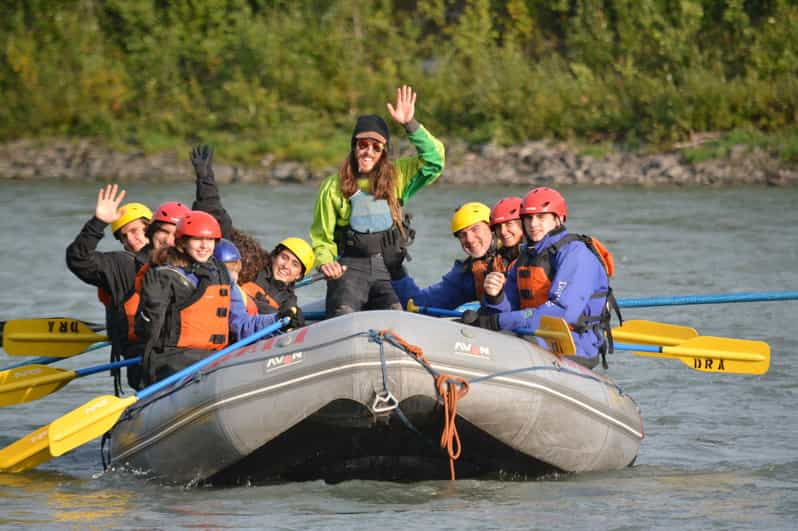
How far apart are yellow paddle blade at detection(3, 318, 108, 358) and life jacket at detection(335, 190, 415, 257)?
1.59 meters

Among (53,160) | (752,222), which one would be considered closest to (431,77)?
(53,160)

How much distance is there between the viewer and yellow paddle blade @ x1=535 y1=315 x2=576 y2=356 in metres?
6.94

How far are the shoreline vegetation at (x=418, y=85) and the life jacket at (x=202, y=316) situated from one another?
14231mm

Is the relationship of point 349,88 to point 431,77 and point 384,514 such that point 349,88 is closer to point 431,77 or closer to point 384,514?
point 431,77

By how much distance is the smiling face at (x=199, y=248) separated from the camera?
7.25 metres

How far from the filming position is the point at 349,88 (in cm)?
2417

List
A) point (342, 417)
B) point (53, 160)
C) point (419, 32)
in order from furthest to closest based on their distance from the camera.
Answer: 1. point (419, 32)
2. point (53, 160)
3. point (342, 417)

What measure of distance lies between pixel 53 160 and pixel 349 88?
4360 mm

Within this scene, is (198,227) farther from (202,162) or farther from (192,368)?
(202,162)

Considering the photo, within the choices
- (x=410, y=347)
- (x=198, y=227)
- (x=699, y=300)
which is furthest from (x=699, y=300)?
(x=198, y=227)

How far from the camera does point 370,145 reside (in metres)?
7.70

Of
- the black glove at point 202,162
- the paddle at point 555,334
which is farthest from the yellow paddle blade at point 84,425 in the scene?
the black glove at point 202,162

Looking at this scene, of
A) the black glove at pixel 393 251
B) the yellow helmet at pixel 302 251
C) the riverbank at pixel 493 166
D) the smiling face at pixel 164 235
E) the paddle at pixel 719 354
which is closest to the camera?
the smiling face at pixel 164 235

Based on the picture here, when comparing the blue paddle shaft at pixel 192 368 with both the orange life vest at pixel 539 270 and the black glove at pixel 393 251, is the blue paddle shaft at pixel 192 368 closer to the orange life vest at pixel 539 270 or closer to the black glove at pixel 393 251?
the black glove at pixel 393 251
